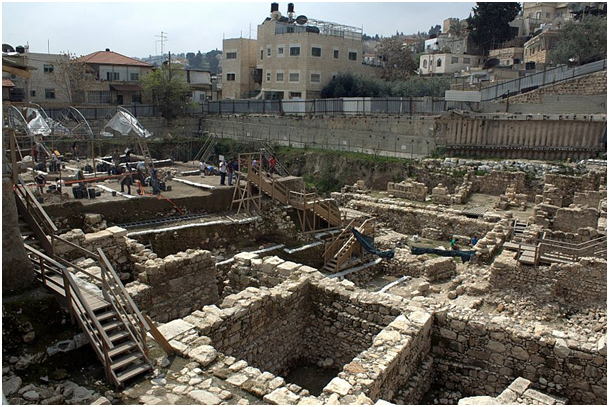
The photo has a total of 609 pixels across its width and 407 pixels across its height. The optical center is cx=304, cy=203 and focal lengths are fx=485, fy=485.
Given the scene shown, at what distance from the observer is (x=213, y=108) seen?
46.0 m

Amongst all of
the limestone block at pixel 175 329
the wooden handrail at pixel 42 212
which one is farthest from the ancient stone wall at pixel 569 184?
the wooden handrail at pixel 42 212

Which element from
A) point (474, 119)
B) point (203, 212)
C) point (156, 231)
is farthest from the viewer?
point (474, 119)

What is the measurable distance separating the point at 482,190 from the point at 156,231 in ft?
60.2

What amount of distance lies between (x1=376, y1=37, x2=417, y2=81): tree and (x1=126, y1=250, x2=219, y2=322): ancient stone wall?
4674cm

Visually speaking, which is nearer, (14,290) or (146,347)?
(146,347)

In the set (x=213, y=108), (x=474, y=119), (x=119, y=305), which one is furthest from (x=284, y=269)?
(x=213, y=108)

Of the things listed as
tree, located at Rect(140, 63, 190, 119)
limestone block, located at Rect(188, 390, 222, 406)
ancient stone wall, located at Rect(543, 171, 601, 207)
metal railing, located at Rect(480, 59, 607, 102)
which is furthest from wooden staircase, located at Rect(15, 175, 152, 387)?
tree, located at Rect(140, 63, 190, 119)

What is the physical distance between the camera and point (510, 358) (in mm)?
8016

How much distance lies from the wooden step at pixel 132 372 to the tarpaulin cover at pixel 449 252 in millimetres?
13376

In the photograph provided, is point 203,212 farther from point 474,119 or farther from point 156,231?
point 474,119

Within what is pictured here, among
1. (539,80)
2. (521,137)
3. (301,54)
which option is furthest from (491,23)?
(521,137)

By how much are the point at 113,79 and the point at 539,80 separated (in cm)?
4013

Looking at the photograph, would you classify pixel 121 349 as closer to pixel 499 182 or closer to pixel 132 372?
pixel 132 372

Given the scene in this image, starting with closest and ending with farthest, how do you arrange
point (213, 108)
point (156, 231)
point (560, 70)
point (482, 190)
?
point (156, 231)
point (482, 190)
point (560, 70)
point (213, 108)
